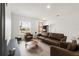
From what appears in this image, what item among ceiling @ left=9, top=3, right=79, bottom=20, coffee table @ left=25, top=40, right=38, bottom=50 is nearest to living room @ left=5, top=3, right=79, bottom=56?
ceiling @ left=9, top=3, right=79, bottom=20

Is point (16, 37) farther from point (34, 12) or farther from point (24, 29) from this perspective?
point (34, 12)

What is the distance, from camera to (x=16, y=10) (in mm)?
1815

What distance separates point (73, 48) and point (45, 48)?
0.60 m

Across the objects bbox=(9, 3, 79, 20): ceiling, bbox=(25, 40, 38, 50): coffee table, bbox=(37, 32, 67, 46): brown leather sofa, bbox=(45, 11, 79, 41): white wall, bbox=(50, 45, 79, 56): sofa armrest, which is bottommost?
bbox=(50, 45, 79, 56): sofa armrest

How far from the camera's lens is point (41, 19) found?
1.89 m

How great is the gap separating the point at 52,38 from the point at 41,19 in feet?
1.45

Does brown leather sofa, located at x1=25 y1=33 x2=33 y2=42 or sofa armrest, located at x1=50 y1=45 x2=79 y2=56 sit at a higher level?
brown leather sofa, located at x1=25 y1=33 x2=33 y2=42

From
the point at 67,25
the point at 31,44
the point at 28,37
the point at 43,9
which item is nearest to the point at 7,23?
the point at 28,37

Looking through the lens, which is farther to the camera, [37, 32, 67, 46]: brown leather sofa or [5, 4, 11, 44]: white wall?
[37, 32, 67, 46]: brown leather sofa

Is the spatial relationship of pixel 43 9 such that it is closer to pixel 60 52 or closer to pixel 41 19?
pixel 41 19

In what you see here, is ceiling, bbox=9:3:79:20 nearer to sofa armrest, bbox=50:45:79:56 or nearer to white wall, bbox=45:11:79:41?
white wall, bbox=45:11:79:41

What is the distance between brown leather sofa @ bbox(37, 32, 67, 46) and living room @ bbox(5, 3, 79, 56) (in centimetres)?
4

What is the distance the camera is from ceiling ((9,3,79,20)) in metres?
1.77

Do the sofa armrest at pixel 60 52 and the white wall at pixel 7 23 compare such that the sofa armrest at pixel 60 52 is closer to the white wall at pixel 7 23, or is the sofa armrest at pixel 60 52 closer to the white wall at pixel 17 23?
the white wall at pixel 17 23
